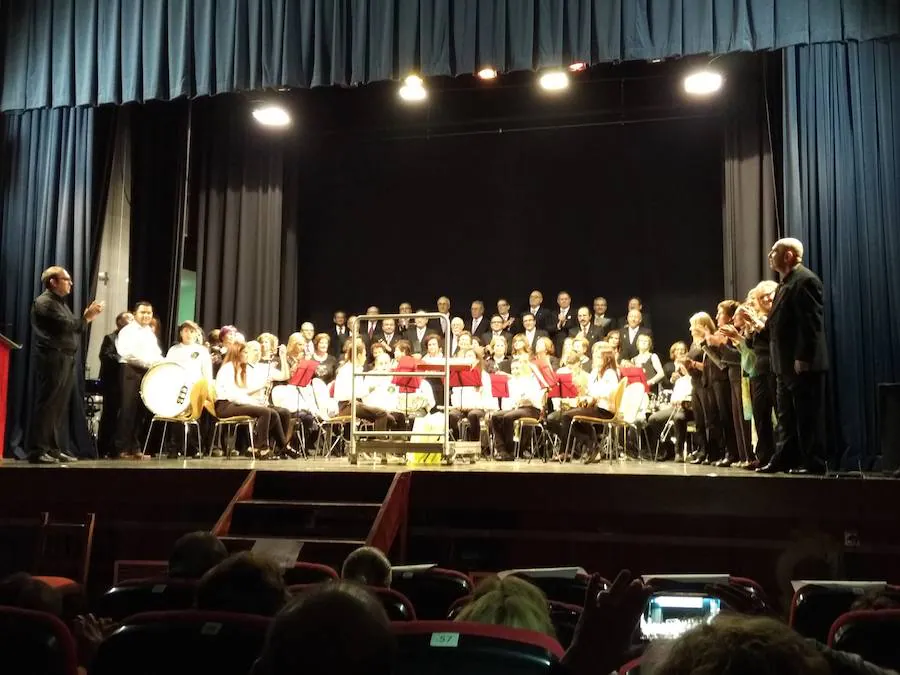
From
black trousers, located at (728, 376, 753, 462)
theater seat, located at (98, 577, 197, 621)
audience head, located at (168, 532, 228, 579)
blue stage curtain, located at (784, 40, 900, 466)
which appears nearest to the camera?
theater seat, located at (98, 577, 197, 621)

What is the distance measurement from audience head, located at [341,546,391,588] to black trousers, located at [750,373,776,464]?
13.6 feet

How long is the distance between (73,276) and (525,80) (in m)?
5.96

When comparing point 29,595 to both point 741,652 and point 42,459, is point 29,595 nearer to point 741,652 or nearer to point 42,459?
point 741,652

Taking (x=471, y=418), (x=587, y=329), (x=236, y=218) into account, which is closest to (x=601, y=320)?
(x=587, y=329)

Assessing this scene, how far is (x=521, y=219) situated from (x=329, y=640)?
36.4 feet

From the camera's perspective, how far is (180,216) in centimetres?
1084

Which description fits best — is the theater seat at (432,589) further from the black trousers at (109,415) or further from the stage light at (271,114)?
the stage light at (271,114)

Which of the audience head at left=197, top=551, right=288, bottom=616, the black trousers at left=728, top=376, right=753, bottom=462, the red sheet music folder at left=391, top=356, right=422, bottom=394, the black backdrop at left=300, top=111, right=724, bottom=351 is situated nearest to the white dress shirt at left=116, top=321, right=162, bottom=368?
the red sheet music folder at left=391, top=356, right=422, bottom=394

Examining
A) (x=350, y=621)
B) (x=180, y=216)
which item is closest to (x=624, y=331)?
(x=180, y=216)

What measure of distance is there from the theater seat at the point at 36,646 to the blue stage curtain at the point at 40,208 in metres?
7.20

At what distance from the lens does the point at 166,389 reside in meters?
7.81

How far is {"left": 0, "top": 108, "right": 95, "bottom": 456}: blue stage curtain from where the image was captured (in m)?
8.74

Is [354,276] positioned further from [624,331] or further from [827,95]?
[827,95]

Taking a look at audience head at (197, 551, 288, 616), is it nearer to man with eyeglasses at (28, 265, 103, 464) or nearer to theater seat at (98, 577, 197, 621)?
theater seat at (98, 577, 197, 621)
